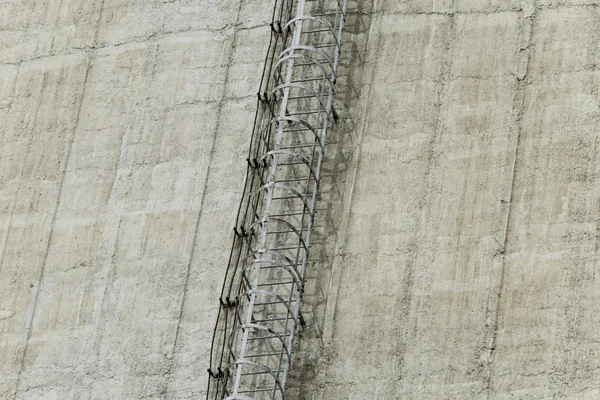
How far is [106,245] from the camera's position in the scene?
12.4 metres

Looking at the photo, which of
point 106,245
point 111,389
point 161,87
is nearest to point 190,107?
point 161,87

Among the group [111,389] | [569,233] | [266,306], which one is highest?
[569,233]

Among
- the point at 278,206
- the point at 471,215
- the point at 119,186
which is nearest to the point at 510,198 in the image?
the point at 471,215

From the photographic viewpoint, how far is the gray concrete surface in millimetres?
10859

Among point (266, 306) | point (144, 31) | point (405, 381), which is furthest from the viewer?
point (144, 31)

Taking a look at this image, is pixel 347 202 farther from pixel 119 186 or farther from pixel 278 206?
pixel 119 186

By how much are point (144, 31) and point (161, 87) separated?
76 centimetres

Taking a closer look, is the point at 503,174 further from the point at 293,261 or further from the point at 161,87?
the point at 161,87

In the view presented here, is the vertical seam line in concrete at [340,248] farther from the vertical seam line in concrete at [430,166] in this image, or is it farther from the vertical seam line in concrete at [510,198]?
the vertical seam line in concrete at [510,198]

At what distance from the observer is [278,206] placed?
12.0m

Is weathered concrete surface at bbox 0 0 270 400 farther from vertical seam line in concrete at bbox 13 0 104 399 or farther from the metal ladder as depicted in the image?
the metal ladder

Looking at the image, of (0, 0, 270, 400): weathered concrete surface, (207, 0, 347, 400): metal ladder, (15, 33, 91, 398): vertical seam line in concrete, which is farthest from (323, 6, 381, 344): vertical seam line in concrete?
(15, 33, 91, 398): vertical seam line in concrete

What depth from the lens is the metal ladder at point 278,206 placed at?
11.3 meters

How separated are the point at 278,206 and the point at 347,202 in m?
0.66
